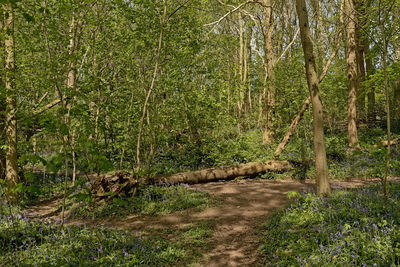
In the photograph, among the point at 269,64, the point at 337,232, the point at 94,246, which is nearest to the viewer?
the point at 337,232

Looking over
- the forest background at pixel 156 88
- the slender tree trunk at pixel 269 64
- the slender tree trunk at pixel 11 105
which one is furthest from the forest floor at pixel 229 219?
the slender tree trunk at pixel 269 64

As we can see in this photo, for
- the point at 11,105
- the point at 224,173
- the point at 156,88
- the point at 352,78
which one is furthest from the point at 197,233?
the point at 352,78

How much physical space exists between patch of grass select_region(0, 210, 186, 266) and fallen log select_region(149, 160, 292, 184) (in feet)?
14.7

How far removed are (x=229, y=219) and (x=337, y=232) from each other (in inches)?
138

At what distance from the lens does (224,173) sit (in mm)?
11969

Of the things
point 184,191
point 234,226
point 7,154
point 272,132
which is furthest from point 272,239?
point 272,132

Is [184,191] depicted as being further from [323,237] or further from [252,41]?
[252,41]

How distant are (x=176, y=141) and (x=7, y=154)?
26.0 feet

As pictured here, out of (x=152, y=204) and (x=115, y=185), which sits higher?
(x=115, y=185)

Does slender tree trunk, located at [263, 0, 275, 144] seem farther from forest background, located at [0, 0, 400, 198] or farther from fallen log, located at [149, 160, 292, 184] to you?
fallen log, located at [149, 160, 292, 184]

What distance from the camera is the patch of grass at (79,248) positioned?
4.47 metres

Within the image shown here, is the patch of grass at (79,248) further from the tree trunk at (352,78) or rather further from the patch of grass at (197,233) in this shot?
the tree trunk at (352,78)

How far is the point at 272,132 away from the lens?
16.3 m

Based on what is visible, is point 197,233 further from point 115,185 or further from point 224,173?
point 224,173
